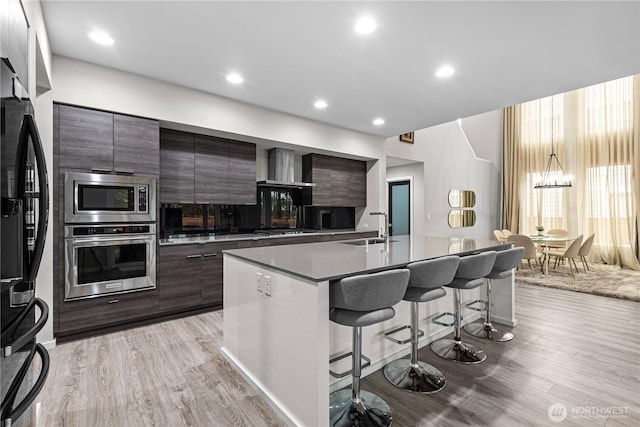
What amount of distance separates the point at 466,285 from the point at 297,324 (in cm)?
143

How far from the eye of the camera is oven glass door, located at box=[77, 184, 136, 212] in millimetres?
2945

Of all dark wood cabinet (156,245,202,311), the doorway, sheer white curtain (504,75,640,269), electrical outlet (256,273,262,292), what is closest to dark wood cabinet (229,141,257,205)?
dark wood cabinet (156,245,202,311)

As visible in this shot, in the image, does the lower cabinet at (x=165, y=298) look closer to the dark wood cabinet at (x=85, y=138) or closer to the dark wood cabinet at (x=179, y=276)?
the dark wood cabinet at (x=179, y=276)

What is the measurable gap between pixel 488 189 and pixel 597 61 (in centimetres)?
653

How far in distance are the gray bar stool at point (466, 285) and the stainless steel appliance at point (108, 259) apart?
294 cm

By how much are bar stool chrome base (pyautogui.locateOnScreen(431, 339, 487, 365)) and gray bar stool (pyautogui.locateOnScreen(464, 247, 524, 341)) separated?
39cm

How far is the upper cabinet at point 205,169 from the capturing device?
3.80m

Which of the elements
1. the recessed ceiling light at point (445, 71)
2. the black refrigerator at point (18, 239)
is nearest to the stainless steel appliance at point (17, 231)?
the black refrigerator at point (18, 239)

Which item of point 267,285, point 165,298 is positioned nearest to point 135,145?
point 165,298

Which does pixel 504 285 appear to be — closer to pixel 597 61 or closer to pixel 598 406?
pixel 598 406

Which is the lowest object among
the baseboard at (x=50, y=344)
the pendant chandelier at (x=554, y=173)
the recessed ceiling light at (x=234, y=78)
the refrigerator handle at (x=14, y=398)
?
the baseboard at (x=50, y=344)

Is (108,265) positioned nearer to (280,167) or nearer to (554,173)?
(280,167)

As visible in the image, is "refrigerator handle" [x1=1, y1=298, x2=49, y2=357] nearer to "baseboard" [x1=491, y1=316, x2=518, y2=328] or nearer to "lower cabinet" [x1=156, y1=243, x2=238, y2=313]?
"lower cabinet" [x1=156, y1=243, x2=238, y2=313]

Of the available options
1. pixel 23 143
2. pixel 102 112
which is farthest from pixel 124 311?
pixel 23 143
